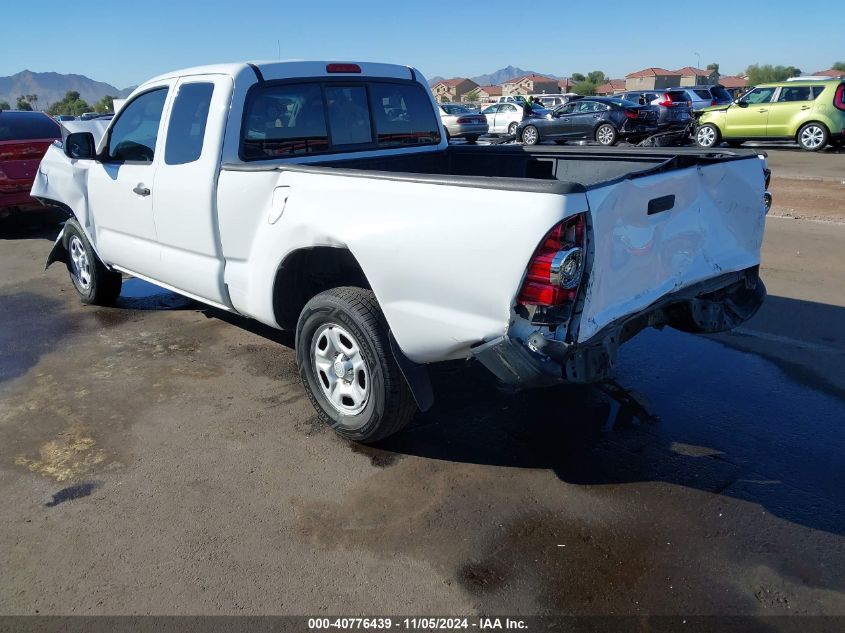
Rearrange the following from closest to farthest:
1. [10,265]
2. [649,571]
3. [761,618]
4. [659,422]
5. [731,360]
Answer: [761,618], [649,571], [659,422], [731,360], [10,265]

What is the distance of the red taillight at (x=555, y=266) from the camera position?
2.69 m

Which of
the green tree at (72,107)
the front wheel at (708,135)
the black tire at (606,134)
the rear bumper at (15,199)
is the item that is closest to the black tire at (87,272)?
the rear bumper at (15,199)

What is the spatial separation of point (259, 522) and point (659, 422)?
92.6 inches

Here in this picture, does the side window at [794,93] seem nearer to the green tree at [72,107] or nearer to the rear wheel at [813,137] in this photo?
the rear wheel at [813,137]

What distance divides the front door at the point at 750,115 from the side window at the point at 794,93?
0.28 m

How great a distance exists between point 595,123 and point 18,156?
15.4 m

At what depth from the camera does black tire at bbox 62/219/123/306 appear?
624cm

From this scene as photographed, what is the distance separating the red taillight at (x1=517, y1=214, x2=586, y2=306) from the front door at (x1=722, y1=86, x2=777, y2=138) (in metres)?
18.9

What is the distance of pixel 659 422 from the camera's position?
4027 millimetres

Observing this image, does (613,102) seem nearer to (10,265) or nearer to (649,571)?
(10,265)

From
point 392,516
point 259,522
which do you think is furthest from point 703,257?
point 259,522

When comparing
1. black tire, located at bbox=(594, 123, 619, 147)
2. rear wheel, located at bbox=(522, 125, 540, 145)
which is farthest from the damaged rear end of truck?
rear wheel, located at bbox=(522, 125, 540, 145)

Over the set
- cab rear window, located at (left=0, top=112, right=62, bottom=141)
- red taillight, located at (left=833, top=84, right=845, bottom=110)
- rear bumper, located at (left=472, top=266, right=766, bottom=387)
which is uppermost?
cab rear window, located at (left=0, top=112, right=62, bottom=141)

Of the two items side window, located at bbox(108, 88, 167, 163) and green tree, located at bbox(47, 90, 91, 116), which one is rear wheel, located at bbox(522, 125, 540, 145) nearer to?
side window, located at bbox(108, 88, 167, 163)
